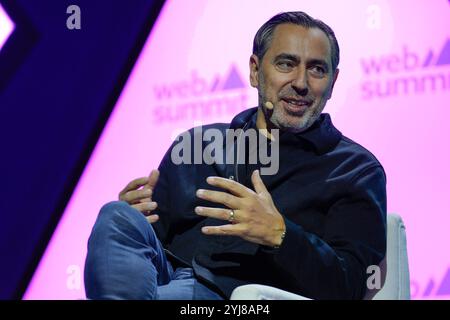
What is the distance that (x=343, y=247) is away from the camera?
2023mm

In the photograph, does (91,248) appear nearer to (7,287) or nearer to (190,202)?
(190,202)

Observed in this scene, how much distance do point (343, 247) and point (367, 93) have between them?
2.80 feet

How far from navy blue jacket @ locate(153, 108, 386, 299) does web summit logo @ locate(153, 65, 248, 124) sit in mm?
344

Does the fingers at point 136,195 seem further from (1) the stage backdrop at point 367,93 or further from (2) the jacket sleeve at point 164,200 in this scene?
(1) the stage backdrop at point 367,93

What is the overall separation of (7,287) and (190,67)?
1.08 m

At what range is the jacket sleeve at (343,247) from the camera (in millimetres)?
1943


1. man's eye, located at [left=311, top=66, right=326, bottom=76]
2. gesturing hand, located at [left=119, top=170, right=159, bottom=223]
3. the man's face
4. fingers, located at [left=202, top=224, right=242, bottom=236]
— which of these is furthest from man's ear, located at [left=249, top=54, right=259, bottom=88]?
fingers, located at [left=202, top=224, right=242, bottom=236]

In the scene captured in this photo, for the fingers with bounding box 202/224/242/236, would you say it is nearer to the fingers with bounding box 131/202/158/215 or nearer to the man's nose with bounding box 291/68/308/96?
the fingers with bounding box 131/202/158/215

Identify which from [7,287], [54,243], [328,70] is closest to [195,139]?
[328,70]

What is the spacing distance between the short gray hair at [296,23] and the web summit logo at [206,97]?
1.03 ft

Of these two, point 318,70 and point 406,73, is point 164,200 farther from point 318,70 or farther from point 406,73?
point 406,73

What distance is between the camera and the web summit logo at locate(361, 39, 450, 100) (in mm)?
2703

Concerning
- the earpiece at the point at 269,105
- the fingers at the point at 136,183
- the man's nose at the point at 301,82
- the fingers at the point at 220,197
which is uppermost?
the man's nose at the point at 301,82

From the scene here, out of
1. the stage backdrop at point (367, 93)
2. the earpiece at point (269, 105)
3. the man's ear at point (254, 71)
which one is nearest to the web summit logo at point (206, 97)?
the stage backdrop at point (367, 93)
